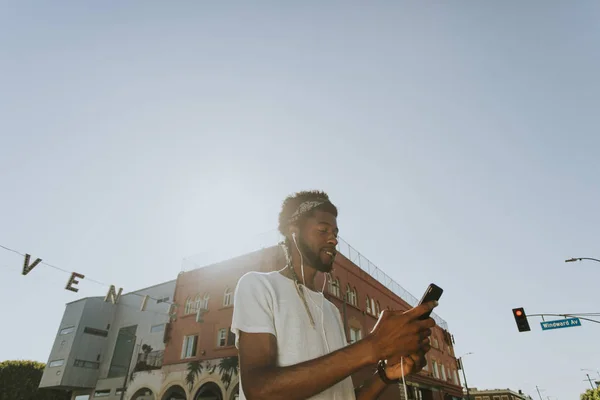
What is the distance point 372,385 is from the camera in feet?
5.86

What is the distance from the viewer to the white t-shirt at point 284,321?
1.45 m

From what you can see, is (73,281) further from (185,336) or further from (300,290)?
(300,290)

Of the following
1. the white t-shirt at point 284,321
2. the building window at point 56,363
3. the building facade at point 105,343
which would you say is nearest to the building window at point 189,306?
the building facade at point 105,343

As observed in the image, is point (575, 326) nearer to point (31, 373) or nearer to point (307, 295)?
point (307, 295)

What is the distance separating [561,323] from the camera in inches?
676

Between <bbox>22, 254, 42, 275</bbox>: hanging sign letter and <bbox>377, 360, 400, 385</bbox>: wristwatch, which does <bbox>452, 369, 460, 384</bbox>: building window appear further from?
<bbox>377, 360, 400, 385</bbox>: wristwatch

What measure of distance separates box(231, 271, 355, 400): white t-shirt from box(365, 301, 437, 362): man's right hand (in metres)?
0.37

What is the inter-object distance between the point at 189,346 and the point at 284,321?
23109 mm

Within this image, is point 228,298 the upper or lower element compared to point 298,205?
upper

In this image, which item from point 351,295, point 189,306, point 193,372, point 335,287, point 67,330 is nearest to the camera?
point 193,372

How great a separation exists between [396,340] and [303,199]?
1.23 metres

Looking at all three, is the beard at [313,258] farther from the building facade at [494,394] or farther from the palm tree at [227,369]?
the building facade at [494,394]

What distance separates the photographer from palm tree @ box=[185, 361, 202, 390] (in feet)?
64.9

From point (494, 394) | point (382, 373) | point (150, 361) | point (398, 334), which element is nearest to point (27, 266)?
point (150, 361)
